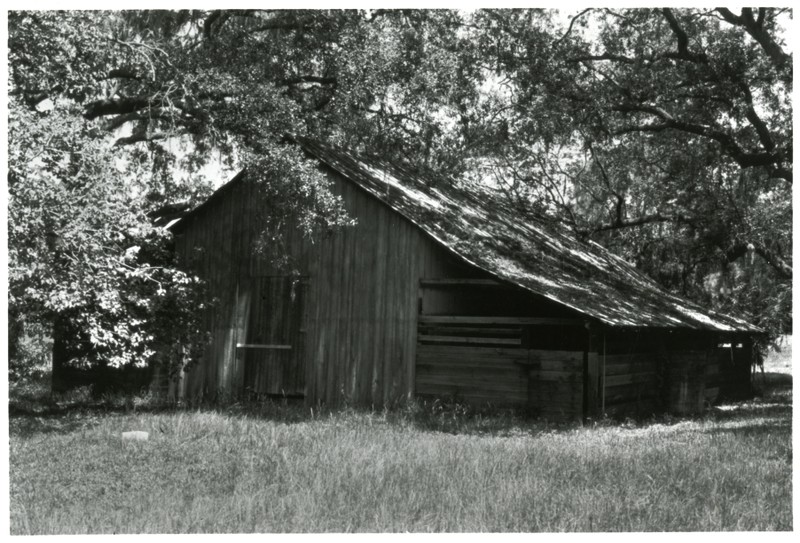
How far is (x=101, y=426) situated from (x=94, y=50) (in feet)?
16.7

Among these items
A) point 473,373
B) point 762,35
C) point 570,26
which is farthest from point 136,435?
point 762,35

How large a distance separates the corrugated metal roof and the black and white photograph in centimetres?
11

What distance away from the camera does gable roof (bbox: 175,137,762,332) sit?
15.1 m

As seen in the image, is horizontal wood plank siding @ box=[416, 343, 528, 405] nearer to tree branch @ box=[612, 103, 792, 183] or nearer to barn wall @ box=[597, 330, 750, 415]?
barn wall @ box=[597, 330, 750, 415]

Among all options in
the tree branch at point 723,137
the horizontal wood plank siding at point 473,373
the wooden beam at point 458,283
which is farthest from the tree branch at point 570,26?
the horizontal wood plank siding at point 473,373

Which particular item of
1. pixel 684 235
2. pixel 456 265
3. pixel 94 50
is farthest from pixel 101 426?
pixel 684 235

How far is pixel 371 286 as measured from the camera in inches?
642

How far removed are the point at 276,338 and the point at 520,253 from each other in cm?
480

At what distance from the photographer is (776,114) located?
1823cm

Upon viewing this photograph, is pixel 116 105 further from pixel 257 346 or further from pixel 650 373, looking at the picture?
pixel 650 373

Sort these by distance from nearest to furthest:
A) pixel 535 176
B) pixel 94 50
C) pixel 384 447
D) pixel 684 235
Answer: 1. pixel 384 447
2. pixel 94 50
3. pixel 684 235
4. pixel 535 176

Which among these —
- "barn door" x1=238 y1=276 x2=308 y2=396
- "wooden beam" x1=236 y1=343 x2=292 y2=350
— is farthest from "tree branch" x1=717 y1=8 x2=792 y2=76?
"wooden beam" x1=236 y1=343 x2=292 y2=350

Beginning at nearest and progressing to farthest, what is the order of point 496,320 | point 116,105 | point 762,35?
point 496,320 → point 762,35 → point 116,105

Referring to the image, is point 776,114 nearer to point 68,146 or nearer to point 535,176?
point 535,176
